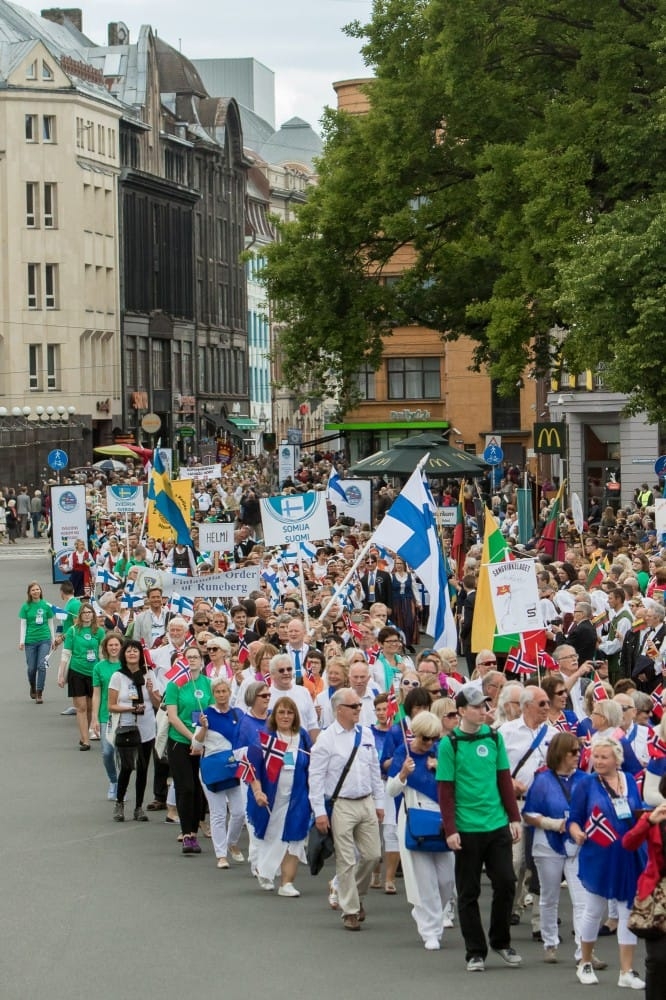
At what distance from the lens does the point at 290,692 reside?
14.1m

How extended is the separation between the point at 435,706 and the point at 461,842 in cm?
111

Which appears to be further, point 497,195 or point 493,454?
point 493,454

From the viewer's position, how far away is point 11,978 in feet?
35.8

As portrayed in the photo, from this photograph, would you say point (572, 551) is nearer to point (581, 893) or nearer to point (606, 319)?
point (606, 319)

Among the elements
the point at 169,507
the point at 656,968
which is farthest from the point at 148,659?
the point at 169,507

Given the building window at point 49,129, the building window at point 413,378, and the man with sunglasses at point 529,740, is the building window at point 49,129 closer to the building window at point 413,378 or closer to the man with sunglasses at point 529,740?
the building window at point 413,378

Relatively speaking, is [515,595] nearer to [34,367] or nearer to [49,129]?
[34,367]

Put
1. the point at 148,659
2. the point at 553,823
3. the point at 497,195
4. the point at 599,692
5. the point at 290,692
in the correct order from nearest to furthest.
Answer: the point at 553,823 < the point at 599,692 < the point at 290,692 < the point at 148,659 < the point at 497,195

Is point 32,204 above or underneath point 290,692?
above

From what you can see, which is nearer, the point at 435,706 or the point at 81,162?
the point at 435,706

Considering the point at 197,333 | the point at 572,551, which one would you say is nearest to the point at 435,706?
the point at 572,551

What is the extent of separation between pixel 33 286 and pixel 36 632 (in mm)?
69339

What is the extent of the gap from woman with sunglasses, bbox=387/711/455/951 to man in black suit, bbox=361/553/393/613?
52.8ft

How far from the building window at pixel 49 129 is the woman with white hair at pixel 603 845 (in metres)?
83.5
